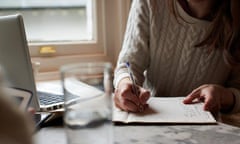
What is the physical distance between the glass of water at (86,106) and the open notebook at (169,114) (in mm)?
208

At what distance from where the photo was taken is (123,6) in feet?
5.41

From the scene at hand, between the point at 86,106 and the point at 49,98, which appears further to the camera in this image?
the point at 49,98

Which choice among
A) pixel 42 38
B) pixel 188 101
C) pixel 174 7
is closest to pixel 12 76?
pixel 188 101

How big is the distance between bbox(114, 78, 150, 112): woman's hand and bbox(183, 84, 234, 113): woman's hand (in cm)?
12

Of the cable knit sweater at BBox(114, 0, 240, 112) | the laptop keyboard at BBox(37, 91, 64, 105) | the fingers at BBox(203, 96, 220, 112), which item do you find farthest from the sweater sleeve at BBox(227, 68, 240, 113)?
the laptop keyboard at BBox(37, 91, 64, 105)

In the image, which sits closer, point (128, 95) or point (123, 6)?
point (128, 95)

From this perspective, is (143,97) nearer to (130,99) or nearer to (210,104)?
(130,99)

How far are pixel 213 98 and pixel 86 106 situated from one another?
48cm

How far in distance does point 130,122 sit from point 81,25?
95cm

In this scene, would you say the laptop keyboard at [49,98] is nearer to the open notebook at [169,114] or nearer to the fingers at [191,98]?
the open notebook at [169,114]

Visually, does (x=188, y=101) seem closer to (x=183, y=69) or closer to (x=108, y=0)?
(x=183, y=69)

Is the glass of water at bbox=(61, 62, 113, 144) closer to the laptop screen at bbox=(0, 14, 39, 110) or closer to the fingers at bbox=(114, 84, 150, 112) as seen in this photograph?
the laptop screen at bbox=(0, 14, 39, 110)

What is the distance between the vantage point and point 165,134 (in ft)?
2.57

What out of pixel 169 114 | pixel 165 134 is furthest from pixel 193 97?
pixel 165 134
